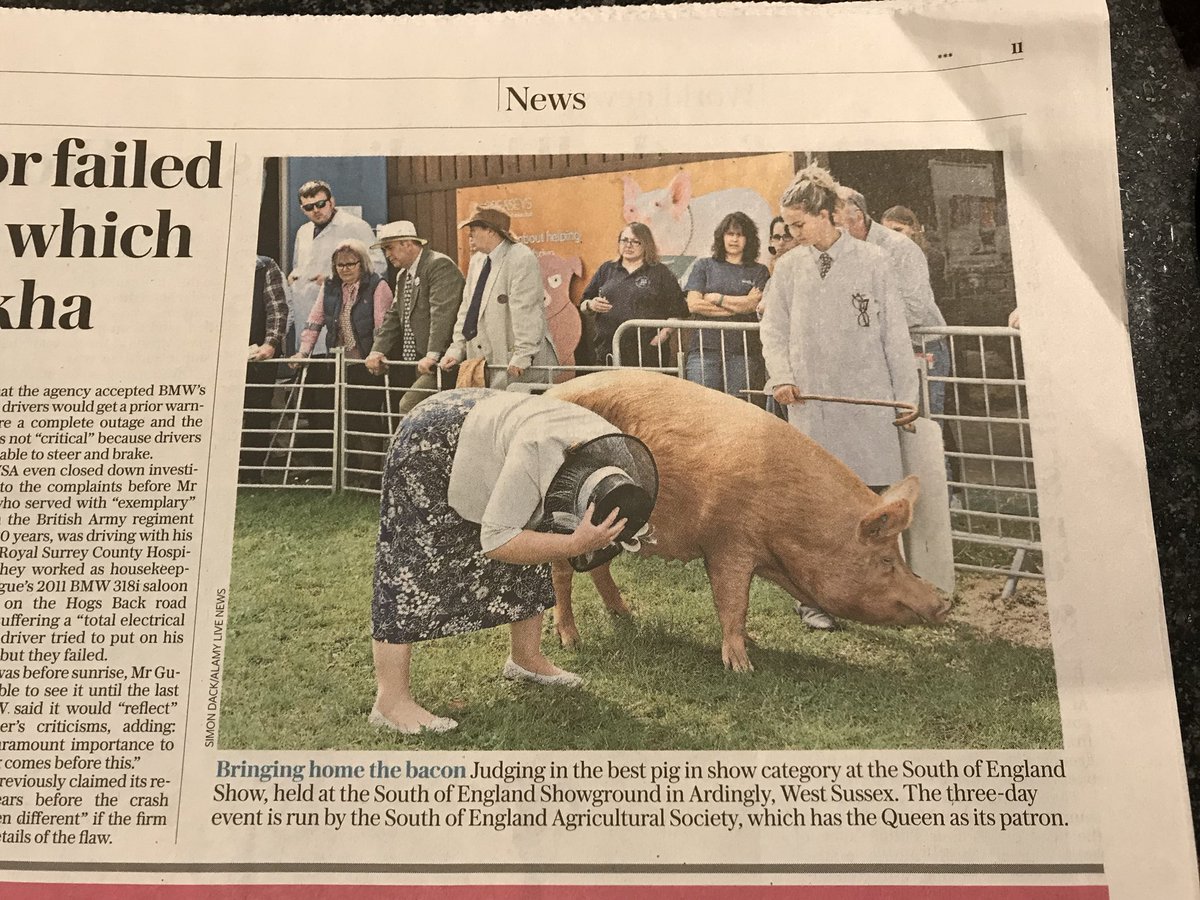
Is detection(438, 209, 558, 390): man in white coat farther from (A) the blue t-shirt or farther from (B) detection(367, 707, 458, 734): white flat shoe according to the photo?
(B) detection(367, 707, 458, 734): white flat shoe

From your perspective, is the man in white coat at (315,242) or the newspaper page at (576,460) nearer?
the newspaper page at (576,460)

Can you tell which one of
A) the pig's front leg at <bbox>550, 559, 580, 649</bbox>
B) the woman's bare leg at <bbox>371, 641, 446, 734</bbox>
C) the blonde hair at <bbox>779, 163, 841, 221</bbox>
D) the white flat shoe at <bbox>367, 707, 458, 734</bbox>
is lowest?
the white flat shoe at <bbox>367, 707, 458, 734</bbox>

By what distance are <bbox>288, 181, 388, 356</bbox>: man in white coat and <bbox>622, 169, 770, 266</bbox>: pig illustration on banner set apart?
0.37 m

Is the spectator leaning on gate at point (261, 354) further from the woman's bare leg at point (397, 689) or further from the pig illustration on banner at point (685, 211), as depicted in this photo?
the pig illustration on banner at point (685, 211)

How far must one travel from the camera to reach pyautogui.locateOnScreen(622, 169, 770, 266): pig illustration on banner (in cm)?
105

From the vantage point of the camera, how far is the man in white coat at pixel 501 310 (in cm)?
104

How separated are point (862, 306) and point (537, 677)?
63 centimetres

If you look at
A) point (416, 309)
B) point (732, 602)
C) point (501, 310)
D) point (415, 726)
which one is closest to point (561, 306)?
point (501, 310)

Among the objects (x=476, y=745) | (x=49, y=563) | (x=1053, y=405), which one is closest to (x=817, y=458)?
(x=1053, y=405)

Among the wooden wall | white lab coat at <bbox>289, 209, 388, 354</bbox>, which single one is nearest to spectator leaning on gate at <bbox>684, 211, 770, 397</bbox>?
the wooden wall

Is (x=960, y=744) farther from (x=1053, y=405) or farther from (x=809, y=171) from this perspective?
(x=809, y=171)

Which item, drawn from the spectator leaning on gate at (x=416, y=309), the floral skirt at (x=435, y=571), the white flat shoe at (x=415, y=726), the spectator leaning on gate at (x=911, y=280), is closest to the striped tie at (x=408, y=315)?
the spectator leaning on gate at (x=416, y=309)

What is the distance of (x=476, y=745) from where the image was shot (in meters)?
0.93

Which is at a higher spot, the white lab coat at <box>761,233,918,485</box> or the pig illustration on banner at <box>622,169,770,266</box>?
the pig illustration on banner at <box>622,169,770,266</box>
